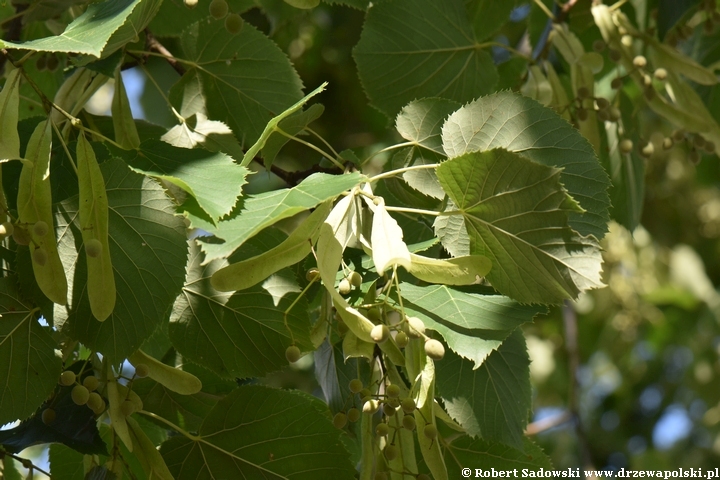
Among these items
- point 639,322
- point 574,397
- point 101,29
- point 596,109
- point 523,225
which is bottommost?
point 639,322

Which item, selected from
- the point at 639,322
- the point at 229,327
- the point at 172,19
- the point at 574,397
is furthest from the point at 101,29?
the point at 639,322

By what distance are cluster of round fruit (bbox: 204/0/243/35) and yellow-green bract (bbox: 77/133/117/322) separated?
328 mm

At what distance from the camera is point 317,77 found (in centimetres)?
295

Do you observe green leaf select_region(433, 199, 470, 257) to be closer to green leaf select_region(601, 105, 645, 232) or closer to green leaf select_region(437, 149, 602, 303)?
green leaf select_region(437, 149, 602, 303)

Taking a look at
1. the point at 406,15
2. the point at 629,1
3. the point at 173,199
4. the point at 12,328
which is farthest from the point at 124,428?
the point at 629,1

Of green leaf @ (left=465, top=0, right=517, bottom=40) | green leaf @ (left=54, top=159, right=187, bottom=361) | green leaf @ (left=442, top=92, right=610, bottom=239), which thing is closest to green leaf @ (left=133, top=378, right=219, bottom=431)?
green leaf @ (left=54, top=159, right=187, bottom=361)

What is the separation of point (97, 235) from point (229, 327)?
0.28m

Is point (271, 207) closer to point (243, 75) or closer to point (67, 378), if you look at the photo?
point (67, 378)

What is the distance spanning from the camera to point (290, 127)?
39.8 inches

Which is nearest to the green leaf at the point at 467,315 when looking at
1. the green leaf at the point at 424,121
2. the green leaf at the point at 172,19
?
the green leaf at the point at 424,121

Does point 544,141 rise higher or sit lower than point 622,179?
higher

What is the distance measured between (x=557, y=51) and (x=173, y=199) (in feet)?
2.96

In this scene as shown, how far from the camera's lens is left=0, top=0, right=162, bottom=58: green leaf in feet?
2.64

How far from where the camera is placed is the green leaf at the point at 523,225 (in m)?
0.87
